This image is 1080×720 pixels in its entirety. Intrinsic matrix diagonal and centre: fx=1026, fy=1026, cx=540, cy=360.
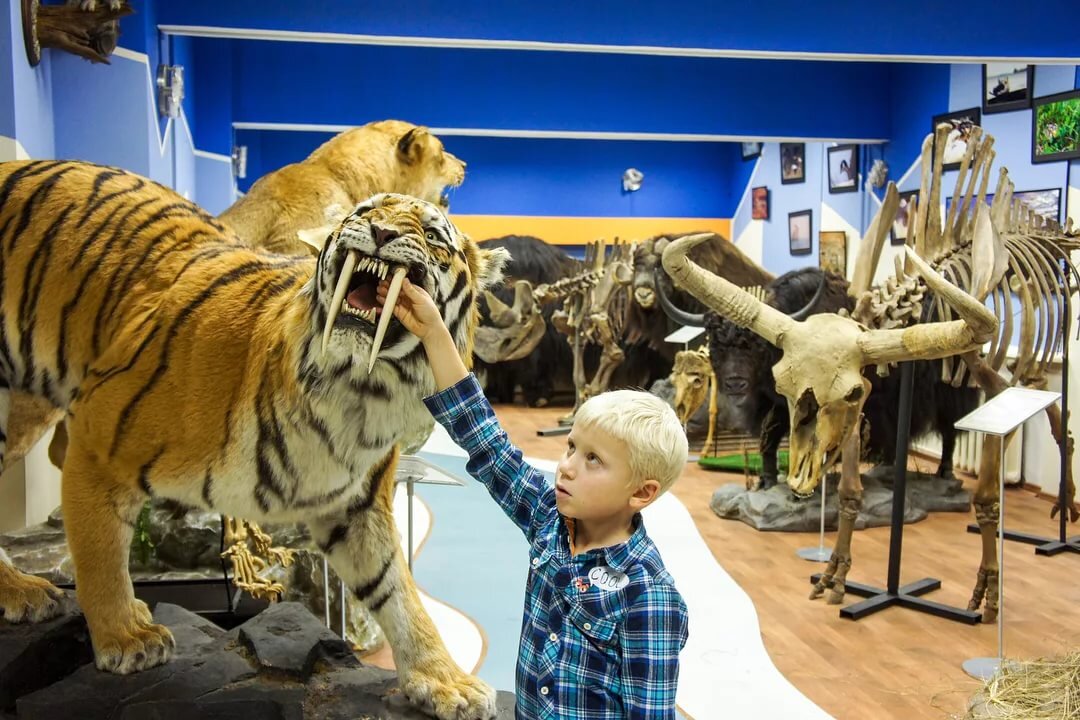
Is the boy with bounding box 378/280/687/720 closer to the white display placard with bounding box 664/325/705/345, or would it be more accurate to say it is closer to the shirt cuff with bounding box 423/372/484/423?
the shirt cuff with bounding box 423/372/484/423

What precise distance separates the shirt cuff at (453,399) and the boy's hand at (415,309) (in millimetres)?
115

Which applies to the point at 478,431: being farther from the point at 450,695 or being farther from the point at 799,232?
the point at 799,232

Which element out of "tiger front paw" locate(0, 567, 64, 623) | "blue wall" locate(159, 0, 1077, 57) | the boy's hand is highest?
"blue wall" locate(159, 0, 1077, 57)

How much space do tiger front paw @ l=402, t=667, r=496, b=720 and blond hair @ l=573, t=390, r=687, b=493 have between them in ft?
2.99

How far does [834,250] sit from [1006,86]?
2.12 meters

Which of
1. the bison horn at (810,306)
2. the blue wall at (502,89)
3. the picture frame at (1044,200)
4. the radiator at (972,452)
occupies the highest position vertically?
the blue wall at (502,89)

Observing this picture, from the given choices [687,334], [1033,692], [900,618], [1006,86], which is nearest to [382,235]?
[1033,692]

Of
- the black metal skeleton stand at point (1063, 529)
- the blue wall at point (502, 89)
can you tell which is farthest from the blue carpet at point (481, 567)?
the black metal skeleton stand at point (1063, 529)

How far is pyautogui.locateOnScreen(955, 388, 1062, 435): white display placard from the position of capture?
3.80 meters

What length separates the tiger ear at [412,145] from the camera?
12.3 feet

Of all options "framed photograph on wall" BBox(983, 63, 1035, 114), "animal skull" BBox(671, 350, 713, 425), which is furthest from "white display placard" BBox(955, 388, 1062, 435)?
"framed photograph on wall" BBox(983, 63, 1035, 114)

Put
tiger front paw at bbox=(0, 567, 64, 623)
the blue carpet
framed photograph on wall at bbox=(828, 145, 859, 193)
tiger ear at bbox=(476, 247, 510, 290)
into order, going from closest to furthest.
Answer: tiger ear at bbox=(476, 247, 510, 290), tiger front paw at bbox=(0, 567, 64, 623), the blue carpet, framed photograph on wall at bbox=(828, 145, 859, 193)

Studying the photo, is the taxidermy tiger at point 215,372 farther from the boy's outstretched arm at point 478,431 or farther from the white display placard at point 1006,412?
the white display placard at point 1006,412

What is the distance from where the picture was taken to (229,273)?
7.79 feet
